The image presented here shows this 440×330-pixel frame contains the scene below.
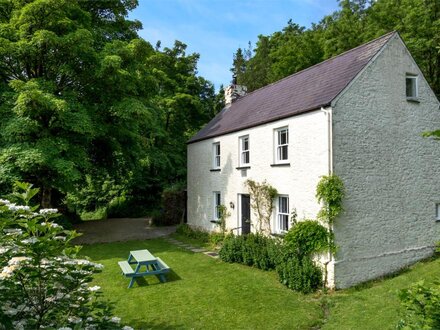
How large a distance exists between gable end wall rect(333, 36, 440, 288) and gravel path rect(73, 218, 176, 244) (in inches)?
528

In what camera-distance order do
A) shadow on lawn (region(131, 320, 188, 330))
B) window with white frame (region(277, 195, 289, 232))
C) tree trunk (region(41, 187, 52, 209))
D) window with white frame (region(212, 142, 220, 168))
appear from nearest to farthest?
shadow on lawn (region(131, 320, 188, 330)) < window with white frame (region(277, 195, 289, 232)) < tree trunk (region(41, 187, 52, 209)) < window with white frame (region(212, 142, 220, 168))

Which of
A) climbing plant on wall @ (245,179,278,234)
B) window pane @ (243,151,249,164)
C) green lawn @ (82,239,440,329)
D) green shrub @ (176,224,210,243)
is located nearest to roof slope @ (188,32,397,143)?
window pane @ (243,151,249,164)

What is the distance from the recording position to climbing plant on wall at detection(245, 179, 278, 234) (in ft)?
45.9

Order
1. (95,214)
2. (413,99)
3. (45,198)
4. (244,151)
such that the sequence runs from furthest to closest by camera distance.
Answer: (95,214)
(45,198)
(244,151)
(413,99)

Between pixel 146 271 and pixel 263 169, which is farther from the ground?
pixel 263 169

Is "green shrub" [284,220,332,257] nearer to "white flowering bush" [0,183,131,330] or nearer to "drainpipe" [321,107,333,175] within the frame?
"drainpipe" [321,107,333,175]

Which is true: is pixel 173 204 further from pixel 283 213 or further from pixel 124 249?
pixel 283 213

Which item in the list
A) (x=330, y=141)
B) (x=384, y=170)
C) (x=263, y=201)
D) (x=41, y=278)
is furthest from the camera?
(x=263, y=201)

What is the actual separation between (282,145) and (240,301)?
6479 millimetres

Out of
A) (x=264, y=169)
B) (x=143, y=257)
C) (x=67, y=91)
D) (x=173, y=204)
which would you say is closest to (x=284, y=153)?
(x=264, y=169)

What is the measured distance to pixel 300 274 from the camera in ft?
35.2

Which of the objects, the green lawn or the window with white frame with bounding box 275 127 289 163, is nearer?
the green lawn

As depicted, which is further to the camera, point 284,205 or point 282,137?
point 282,137

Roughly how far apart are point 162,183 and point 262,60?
76.8 ft
